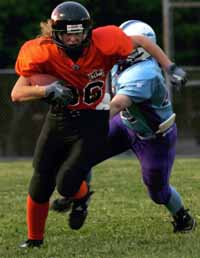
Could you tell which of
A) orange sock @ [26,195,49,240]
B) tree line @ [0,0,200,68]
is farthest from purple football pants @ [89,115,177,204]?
tree line @ [0,0,200,68]

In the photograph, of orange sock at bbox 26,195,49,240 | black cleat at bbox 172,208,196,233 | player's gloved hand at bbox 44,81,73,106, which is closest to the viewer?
player's gloved hand at bbox 44,81,73,106

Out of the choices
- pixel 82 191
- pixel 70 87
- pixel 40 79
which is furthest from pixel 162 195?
pixel 40 79

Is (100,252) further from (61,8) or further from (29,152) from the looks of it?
(29,152)

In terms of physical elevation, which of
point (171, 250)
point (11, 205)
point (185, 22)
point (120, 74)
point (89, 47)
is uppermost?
point (89, 47)

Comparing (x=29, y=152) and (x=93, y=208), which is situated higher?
(x=93, y=208)

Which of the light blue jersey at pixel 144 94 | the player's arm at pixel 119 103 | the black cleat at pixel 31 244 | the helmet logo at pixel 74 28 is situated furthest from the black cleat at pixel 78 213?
the helmet logo at pixel 74 28

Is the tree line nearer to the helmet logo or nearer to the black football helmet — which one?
the black football helmet

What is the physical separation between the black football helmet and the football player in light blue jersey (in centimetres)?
66

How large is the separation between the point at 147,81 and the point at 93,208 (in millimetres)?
2417

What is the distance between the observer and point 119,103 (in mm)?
6801

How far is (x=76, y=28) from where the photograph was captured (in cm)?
621

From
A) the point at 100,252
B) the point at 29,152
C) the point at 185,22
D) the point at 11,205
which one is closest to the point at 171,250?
the point at 100,252

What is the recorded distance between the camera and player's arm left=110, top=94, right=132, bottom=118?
267 inches

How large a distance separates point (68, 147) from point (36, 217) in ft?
1.84
